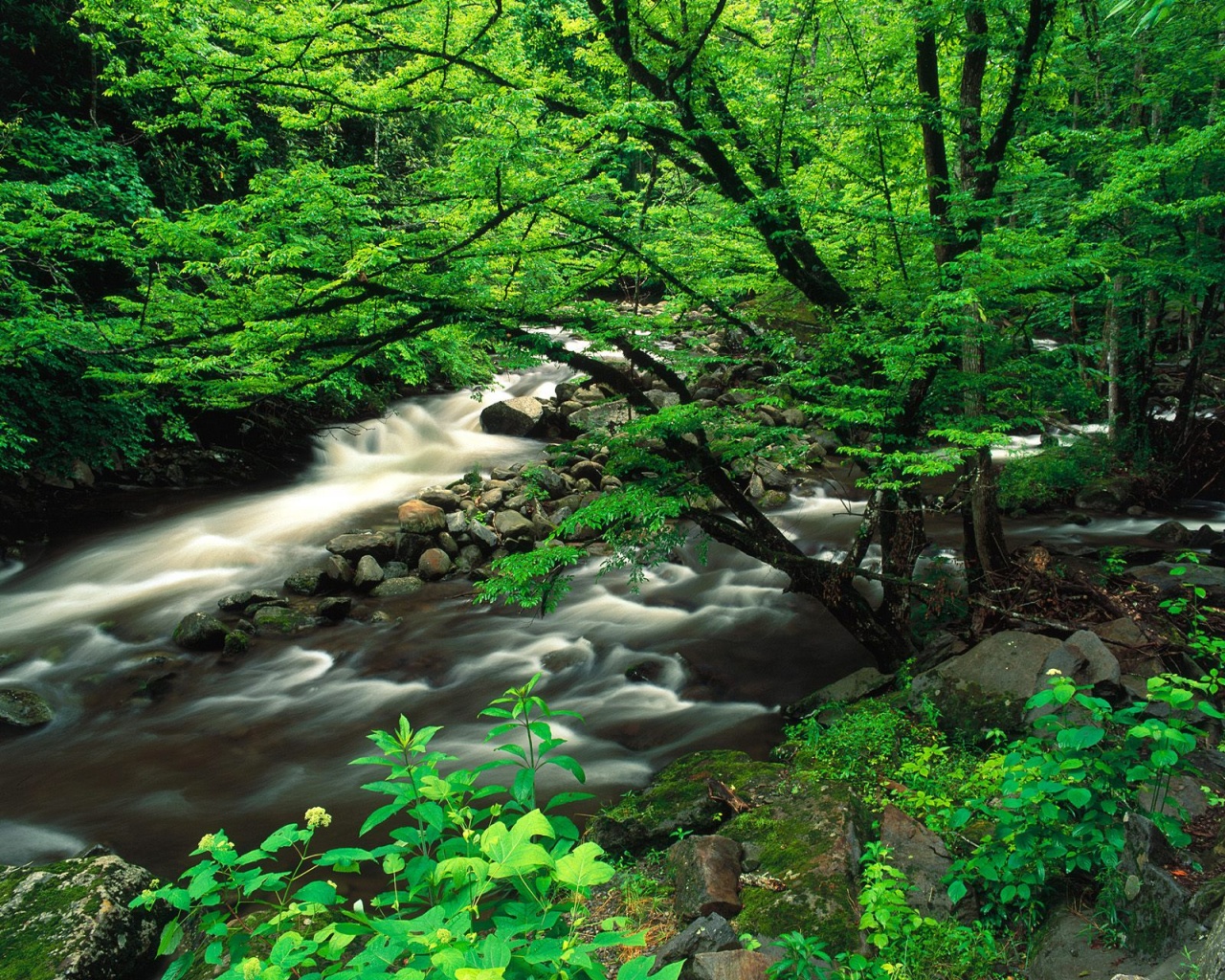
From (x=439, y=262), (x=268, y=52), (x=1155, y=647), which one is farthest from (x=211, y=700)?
(x=1155, y=647)

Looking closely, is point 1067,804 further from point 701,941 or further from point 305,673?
point 305,673

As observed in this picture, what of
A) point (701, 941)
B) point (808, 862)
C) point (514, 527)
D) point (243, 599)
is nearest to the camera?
point (701, 941)

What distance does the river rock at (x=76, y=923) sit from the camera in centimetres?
364

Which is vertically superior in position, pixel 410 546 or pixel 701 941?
pixel 410 546

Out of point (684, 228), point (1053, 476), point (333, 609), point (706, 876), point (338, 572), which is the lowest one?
point (1053, 476)

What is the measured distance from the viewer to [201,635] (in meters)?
8.46

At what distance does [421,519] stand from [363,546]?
2.97 ft

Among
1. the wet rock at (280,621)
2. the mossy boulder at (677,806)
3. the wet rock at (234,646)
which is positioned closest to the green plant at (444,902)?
the mossy boulder at (677,806)

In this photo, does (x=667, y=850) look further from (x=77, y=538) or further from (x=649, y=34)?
(x=77, y=538)

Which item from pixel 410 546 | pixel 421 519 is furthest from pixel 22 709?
pixel 421 519

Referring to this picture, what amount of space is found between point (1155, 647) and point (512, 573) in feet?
14.6

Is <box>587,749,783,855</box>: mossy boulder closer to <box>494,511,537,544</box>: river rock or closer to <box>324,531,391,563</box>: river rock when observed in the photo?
<box>494,511,537,544</box>: river rock

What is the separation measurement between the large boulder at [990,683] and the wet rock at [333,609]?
6862 mm

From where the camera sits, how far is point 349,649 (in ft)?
28.0
